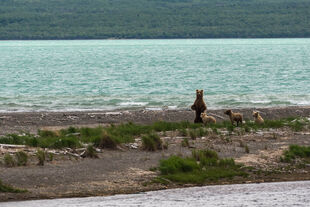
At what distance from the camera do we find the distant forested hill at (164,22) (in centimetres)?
14425

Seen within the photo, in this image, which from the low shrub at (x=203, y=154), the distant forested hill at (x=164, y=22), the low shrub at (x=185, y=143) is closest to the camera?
the low shrub at (x=203, y=154)

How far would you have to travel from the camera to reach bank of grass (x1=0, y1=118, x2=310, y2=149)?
1571cm

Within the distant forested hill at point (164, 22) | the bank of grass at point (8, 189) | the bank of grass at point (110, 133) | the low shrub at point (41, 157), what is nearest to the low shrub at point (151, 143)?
the bank of grass at point (110, 133)

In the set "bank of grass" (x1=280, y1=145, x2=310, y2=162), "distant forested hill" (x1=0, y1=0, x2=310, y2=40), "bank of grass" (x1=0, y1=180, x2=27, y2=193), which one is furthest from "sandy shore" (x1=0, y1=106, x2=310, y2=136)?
"distant forested hill" (x1=0, y1=0, x2=310, y2=40)

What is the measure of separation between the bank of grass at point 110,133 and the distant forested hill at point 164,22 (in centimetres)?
12373

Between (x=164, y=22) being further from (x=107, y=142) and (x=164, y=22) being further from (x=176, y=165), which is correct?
(x=176, y=165)

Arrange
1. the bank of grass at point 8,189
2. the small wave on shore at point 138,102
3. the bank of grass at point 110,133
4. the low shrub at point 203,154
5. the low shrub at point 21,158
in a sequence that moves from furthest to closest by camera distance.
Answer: the small wave on shore at point 138,102 → the bank of grass at point 110,133 → the low shrub at point 203,154 → the low shrub at point 21,158 → the bank of grass at point 8,189

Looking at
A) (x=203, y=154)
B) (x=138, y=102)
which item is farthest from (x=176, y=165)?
(x=138, y=102)

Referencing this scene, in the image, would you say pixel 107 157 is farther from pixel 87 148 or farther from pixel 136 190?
pixel 136 190

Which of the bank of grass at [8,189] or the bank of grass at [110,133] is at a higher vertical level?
the bank of grass at [110,133]

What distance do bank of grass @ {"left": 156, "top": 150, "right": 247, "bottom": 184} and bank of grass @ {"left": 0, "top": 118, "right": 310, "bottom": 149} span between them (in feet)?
6.97

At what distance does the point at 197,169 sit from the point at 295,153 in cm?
219

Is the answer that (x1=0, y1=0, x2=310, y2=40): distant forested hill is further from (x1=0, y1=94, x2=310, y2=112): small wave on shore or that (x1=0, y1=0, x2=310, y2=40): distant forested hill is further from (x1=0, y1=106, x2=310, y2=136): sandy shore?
(x1=0, y1=106, x2=310, y2=136): sandy shore

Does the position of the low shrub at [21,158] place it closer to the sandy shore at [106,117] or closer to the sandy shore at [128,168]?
the sandy shore at [128,168]
